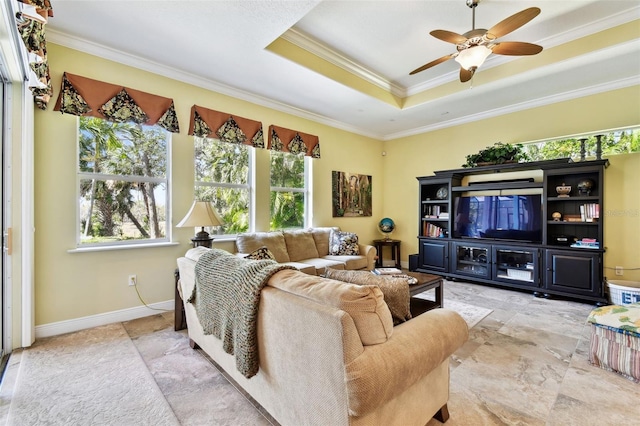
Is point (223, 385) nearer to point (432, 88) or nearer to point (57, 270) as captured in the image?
point (57, 270)

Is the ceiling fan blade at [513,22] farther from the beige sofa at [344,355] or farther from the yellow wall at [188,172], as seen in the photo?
the yellow wall at [188,172]

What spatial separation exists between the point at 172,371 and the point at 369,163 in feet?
16.2

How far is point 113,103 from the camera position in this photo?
2926 mm

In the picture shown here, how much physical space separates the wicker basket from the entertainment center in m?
0.09

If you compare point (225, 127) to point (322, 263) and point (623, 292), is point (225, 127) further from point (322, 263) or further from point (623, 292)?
point (623, 292)

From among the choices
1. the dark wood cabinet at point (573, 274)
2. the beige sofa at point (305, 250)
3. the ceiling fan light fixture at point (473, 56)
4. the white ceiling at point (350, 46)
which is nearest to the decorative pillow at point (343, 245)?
the beige sofa at point (305, 250)

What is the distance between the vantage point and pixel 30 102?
245 centimetres

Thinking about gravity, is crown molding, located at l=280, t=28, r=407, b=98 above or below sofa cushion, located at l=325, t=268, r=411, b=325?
above

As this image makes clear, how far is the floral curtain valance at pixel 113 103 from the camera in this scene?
2707mm

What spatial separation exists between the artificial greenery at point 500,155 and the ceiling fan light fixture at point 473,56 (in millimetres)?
2084

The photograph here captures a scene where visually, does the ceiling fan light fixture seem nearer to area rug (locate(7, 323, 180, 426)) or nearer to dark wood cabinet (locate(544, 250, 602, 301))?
dark wood cabinet (locate(544, 250, 602, 301))

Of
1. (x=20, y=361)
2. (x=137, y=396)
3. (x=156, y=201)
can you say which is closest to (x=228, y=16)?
(x=156, y=201)

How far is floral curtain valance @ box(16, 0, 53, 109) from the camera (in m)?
1.69

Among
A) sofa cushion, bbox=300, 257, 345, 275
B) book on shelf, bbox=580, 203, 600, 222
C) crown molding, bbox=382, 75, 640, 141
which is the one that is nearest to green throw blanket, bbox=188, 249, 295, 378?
sofa cushion, bbox=300, 257, 345, 275
